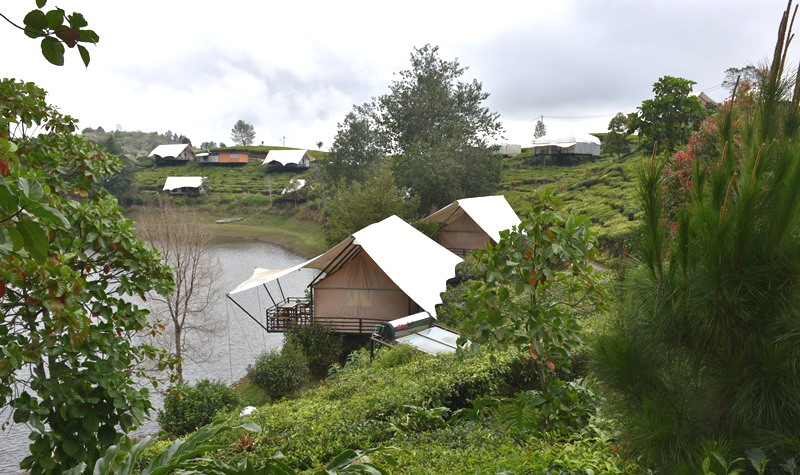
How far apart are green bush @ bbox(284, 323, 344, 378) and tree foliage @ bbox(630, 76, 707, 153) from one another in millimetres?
15748

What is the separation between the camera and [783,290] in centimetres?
194

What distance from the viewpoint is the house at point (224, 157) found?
75.4 meters

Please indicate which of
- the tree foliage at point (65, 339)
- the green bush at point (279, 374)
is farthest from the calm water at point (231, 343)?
the tree foliage at point (65, 339)

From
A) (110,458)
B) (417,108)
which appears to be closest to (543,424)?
(110,458)

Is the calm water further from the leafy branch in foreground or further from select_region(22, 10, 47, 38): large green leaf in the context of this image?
select_region(22, 10, 47, 38): large green leaf

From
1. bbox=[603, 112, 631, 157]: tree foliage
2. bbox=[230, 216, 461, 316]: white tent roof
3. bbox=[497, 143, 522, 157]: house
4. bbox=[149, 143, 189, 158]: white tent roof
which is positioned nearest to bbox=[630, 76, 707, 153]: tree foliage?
bbox=[230, 216, 461, 316]: white tent roof

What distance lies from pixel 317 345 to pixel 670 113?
58.3ft

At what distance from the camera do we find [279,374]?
1205 cm

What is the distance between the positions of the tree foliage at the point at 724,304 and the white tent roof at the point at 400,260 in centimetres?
976

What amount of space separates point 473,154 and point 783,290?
113ft

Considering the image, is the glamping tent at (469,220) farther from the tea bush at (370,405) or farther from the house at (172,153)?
the house at (172,153)

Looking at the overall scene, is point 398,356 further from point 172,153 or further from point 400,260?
point 172,153

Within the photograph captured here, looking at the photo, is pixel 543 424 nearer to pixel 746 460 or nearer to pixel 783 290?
pixel 746 460

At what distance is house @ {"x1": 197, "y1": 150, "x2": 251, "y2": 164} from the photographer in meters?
75.4
